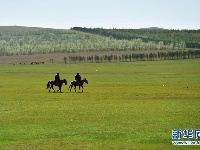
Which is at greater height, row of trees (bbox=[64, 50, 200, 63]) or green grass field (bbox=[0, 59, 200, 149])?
green grass field (bbox=[0, 59, 200, 149])

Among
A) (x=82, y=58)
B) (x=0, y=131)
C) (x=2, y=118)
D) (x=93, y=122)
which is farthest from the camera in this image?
(x=82, y=58)

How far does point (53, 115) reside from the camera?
28328 mm

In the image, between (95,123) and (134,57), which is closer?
(95,123)

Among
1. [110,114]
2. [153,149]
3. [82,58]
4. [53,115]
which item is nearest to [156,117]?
[110,114]

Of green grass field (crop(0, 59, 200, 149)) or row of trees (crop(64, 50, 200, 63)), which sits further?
row of trees (crop(64, 50, 200, 63))

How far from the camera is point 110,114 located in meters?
28.4

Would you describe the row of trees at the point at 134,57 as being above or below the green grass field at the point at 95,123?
below

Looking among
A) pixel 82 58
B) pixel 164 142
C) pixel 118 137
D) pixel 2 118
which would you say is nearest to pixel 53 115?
pixel 2 118

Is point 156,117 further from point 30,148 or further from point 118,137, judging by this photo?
point 30,148

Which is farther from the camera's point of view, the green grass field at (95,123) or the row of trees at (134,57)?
the row of trees at (134,57)

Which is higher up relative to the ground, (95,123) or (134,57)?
(95,123)

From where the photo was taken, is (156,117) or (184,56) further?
(184,56)

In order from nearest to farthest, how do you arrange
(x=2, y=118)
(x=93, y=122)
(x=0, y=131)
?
1. (x=0, y=131)
2. (x=93, y=122)
3. (x=2, y=118)

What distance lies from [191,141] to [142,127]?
13.3 ft
